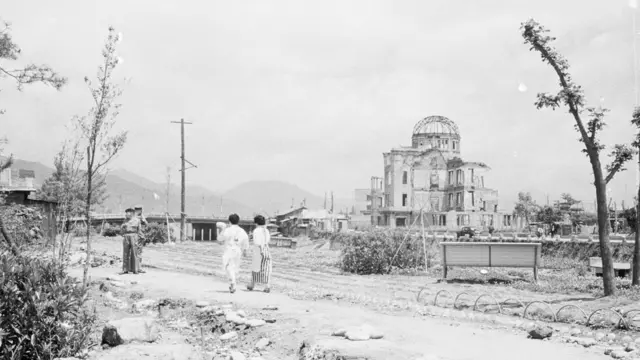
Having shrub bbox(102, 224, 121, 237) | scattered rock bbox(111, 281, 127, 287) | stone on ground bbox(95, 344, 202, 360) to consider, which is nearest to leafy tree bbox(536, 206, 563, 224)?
shrub bbox(102, 224, 121, 237)

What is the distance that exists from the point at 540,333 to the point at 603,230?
224 inches

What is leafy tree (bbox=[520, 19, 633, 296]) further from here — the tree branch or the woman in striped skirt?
the woman in striped skirt

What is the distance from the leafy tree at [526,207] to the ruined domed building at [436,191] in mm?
1593

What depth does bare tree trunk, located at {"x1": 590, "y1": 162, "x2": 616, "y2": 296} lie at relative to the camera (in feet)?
42.8

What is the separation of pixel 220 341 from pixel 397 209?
205ft

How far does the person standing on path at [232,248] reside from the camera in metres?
13.1

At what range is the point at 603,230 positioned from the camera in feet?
43.6

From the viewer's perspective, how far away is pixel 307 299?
41.7 feet

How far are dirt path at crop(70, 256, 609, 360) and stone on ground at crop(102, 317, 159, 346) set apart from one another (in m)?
2.09

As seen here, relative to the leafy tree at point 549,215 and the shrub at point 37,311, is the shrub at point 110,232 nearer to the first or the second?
the shrub at point 37,311

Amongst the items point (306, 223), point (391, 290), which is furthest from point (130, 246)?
point (306, 223)

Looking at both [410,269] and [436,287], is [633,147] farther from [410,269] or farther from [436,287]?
[410,269]

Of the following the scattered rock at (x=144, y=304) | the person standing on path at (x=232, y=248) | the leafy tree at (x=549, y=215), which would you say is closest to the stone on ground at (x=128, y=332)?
the scattered rock at (x=144, y=304)

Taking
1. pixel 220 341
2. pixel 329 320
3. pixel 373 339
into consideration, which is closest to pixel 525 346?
pixel 373 339
